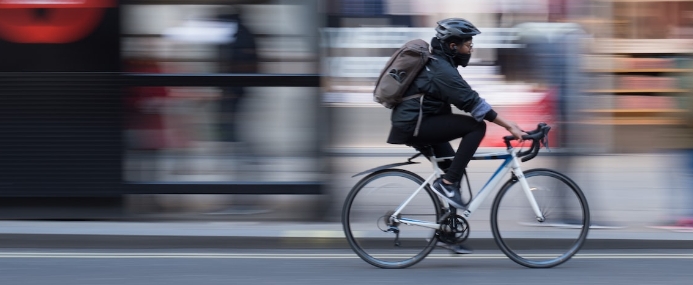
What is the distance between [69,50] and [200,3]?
1.00 metres

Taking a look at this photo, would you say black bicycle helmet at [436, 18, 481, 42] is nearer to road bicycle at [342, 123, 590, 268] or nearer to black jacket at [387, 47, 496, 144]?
black jacket at [387, 47, 496, 144]

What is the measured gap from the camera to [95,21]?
6.59 metres

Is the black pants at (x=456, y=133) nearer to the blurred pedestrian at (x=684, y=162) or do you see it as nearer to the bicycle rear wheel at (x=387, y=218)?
the bicycle rear wheel at (x=387, y=218)

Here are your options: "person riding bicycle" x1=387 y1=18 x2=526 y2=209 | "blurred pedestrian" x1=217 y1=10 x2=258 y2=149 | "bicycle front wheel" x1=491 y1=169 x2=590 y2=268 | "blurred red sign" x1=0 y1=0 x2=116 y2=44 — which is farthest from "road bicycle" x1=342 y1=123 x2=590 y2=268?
"blurred red sign" x1=0 y1=0 x2=116 y2=44

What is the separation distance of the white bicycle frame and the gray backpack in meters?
0.49

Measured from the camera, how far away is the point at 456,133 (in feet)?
17.3

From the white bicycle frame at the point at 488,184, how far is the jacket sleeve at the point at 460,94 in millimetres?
324

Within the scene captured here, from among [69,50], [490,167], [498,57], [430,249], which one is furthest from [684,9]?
[69,50]

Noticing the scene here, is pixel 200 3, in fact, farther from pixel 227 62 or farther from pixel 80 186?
pixel 80 186

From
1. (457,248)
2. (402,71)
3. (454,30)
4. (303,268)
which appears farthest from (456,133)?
(303,268)

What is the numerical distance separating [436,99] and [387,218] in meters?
0.80

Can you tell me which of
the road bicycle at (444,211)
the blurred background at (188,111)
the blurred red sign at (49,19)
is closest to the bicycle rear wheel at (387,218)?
the road bicycle at (444,211)

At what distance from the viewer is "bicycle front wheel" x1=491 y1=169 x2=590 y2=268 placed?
540 cm

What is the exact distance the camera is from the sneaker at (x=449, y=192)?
5367 millimetres
